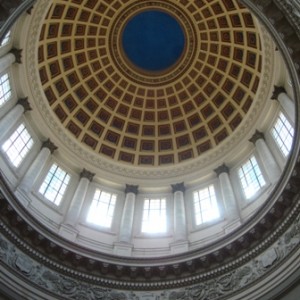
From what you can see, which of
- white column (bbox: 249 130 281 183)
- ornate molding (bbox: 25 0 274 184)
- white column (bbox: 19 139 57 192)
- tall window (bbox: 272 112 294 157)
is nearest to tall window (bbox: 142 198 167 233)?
ornate molding (bbox: 25 0 274 184)

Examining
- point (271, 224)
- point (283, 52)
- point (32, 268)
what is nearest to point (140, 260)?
point (32, 268)

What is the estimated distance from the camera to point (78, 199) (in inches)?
1137

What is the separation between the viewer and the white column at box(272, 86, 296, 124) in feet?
84.9

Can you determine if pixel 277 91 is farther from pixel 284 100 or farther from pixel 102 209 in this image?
pixel 102 209

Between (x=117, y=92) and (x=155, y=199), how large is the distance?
11472 mm

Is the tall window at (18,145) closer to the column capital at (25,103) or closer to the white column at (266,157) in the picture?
the column capital at (25,103)

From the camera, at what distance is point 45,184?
28844 millimetres

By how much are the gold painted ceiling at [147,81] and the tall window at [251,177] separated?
448 cm

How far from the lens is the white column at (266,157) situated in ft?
85.4

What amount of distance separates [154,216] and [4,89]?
13.1 metres

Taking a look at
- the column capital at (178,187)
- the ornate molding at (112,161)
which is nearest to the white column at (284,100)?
the ornate molding at (112,161)

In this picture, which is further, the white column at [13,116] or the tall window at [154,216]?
the tall window at [154,216]

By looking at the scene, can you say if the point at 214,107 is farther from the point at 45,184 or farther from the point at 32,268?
the point at 32,268

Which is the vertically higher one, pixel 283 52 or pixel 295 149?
pixel 283 52
